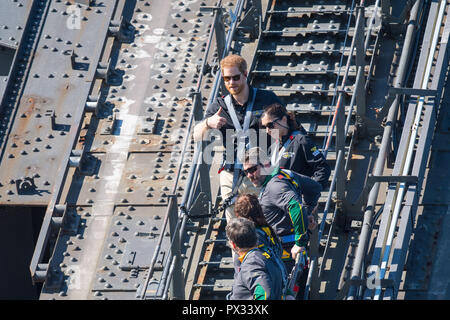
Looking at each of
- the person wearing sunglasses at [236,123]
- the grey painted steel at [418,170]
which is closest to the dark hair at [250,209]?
the person wearing sunglasses at [236,123]

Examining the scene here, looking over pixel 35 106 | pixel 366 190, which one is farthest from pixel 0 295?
pixel 366 190

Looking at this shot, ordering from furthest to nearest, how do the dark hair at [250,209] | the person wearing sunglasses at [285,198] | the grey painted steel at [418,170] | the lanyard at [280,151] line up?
the grey painted steel at [418,170] → the lanyard at [280,151] → the person wearing sunglasses at [285,198] → the dark hair at [250,209]

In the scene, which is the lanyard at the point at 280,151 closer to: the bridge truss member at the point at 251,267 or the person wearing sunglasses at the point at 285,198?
the person wearing sunglasses at the point at 285,198

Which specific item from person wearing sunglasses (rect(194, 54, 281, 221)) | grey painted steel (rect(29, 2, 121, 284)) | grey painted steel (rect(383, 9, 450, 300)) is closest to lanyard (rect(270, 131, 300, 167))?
person wearing sunglasses (rect(194, 54, 281, 221))

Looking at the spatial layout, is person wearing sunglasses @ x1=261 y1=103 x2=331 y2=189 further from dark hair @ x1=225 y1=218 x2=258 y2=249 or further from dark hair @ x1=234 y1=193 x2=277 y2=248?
dark hair @ x1=225 y1=218 x2=258 y2=249

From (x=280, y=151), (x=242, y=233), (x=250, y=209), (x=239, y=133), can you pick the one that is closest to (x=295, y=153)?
(x=280, y=151)

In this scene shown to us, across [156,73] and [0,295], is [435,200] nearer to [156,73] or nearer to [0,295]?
[156,73]

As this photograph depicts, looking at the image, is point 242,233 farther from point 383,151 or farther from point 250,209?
point 383,151

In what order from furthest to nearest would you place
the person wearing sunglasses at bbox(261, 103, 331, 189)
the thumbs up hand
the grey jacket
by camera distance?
the thumbs up hand, the person wearing sunglasses at bbox(261, 103, 331, 189), the grey jacket
